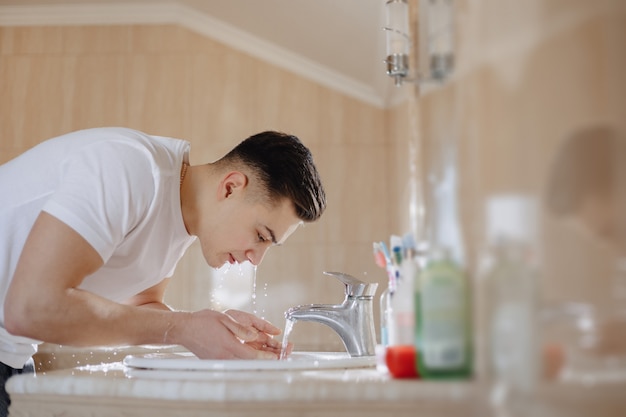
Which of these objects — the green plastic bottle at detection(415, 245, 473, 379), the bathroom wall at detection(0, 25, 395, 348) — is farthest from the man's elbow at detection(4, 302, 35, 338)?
the bathroom wall at detection(0, 25, 395, 348)

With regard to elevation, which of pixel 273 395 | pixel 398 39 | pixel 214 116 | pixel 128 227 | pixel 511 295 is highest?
pixel 214 116

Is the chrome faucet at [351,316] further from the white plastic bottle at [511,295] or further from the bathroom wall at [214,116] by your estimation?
the bathroom wall at [214,116]

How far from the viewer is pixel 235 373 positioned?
1.00 metres

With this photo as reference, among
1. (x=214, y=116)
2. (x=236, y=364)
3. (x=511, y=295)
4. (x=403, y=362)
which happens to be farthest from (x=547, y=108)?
(x=214, y=116)

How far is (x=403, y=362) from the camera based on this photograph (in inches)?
34.3

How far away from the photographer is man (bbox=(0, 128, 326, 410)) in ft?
3.66

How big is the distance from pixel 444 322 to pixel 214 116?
2810 mm

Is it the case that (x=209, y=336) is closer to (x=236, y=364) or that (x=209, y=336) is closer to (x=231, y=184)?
(x=236, y=364)

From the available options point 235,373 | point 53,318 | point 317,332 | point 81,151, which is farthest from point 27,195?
Answer: point 317,332

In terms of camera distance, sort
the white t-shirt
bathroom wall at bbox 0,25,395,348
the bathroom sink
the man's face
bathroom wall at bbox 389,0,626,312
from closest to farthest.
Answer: bathroom wall at bbox 389,0,626,312
the bathroom sink
the white t-shirt
the man's face
bathroom wall at bbox 0,25,395,348

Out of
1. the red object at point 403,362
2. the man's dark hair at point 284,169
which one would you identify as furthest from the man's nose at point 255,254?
the red object at point 403,362

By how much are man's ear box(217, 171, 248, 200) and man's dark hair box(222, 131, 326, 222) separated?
1.1 inches

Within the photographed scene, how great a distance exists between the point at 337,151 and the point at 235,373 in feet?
8.22

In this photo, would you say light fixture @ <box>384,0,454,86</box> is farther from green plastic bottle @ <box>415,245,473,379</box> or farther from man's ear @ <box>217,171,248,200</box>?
man's ear @ <box>217,171,248,200</box>
